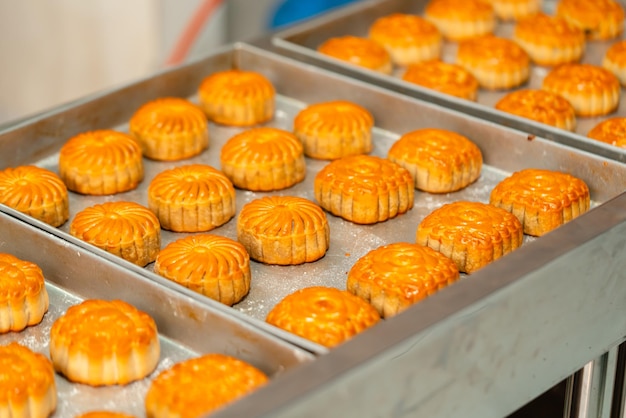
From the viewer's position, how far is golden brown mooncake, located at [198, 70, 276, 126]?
2639mm

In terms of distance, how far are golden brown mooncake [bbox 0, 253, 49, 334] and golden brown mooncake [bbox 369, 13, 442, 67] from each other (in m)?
1.50

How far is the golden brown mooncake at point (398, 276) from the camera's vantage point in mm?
1863

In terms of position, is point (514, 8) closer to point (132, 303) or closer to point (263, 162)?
point (263, 162)

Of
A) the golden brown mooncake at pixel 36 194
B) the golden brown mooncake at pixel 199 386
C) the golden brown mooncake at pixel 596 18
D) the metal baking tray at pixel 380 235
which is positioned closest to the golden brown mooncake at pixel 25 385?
the golden brown mooncake at pixel 199 386

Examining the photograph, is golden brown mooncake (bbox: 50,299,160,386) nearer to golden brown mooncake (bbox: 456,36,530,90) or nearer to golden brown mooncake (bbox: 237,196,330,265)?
golden brown mooncake (bbox: 237,196,330,265)

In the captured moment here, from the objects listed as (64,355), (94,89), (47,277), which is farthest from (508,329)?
(94,89)

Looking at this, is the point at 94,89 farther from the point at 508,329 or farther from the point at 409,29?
the point at 508,329

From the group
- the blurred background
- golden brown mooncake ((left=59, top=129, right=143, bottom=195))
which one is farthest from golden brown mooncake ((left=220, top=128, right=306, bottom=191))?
the blurred background

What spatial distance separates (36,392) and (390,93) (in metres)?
1.35

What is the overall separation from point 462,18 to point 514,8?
257 mm

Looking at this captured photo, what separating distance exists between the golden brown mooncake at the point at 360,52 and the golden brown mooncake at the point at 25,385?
4.94 feet

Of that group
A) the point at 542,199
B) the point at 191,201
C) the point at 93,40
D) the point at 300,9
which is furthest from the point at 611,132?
the point at 93,40

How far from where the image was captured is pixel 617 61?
113 inches

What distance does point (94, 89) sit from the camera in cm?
464
